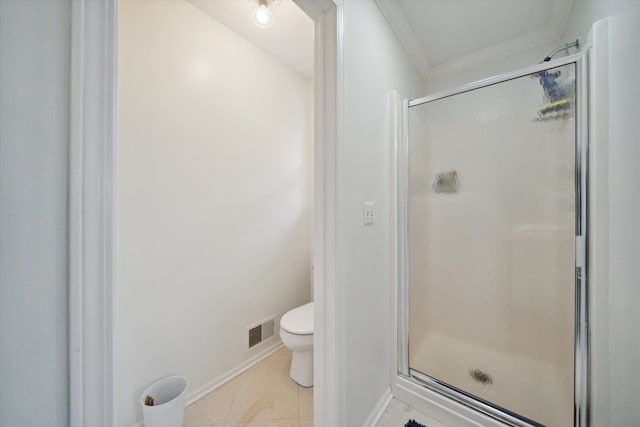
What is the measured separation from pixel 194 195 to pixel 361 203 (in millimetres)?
1054

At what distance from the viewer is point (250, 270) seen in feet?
6.12

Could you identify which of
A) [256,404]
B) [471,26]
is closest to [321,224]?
[256,404]

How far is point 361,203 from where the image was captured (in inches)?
47.1

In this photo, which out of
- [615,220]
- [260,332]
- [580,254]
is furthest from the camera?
[260,332]

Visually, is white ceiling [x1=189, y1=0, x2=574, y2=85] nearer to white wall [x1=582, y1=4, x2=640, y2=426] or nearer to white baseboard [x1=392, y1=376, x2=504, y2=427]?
white wall [x1=582, y1=4, x2=640, y2=426]

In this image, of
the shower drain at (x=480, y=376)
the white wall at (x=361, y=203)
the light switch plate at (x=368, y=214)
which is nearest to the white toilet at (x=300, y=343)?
the white wall at (x=361, y=203)

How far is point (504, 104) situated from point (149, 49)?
6.33 feet

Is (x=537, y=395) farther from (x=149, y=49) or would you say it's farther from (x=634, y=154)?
(x=149, y=49)

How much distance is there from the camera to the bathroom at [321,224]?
357 millimetres

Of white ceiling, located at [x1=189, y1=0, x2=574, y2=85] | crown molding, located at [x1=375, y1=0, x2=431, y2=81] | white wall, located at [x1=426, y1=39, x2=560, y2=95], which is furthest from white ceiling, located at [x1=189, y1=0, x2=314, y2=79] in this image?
white wall, located at [x1=426, y1=39, x2=560, y2=95]

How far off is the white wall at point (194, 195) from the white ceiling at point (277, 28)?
0.07m

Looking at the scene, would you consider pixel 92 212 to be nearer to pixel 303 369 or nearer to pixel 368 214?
pixel 368 214

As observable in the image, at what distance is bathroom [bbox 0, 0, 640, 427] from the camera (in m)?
0.36

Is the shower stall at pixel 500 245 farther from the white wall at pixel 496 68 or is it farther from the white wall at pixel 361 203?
the white wall at pixel 496 68
